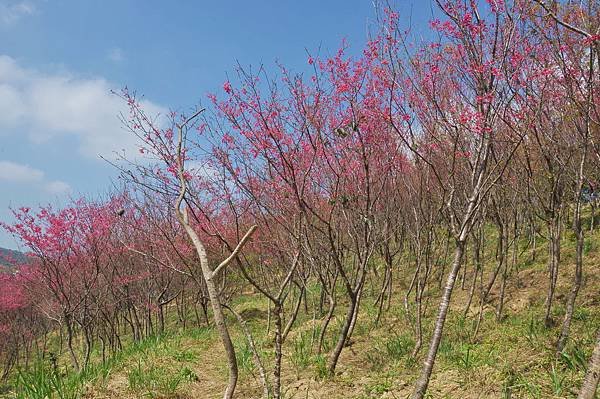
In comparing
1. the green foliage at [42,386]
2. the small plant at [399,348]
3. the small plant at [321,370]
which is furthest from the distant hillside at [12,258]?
the small plant at [399,348]

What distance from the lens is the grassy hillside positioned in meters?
4.98

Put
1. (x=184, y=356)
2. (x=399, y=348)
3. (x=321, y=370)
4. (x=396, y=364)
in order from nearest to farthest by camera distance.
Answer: (x=321, y=370) → (x=396, y=364) → (x=399, y=348) → (x=184, y=356)

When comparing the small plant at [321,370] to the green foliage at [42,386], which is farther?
the small plant at [321,370]

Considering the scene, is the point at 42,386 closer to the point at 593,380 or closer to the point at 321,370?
the point at 321,370

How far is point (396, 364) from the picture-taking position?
693 centimetres

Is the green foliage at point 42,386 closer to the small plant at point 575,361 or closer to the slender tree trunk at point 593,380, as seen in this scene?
the slender tree trunk at point 593,380

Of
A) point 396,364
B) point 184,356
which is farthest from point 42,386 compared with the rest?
point 396,364

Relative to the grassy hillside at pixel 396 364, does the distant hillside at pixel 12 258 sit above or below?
above

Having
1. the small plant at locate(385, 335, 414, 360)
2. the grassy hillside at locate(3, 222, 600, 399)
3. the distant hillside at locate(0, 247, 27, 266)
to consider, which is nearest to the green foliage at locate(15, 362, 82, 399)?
the grassy hillside at locate(3, 222, 600, 399)

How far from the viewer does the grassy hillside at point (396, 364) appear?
196 inches

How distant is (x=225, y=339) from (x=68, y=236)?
37.9 ft

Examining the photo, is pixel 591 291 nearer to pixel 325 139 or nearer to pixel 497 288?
pixel 497 288

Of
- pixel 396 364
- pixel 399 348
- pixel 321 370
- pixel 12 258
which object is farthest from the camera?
pixel 12 258

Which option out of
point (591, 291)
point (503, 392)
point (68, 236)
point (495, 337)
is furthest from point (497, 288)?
point (68, 236)
